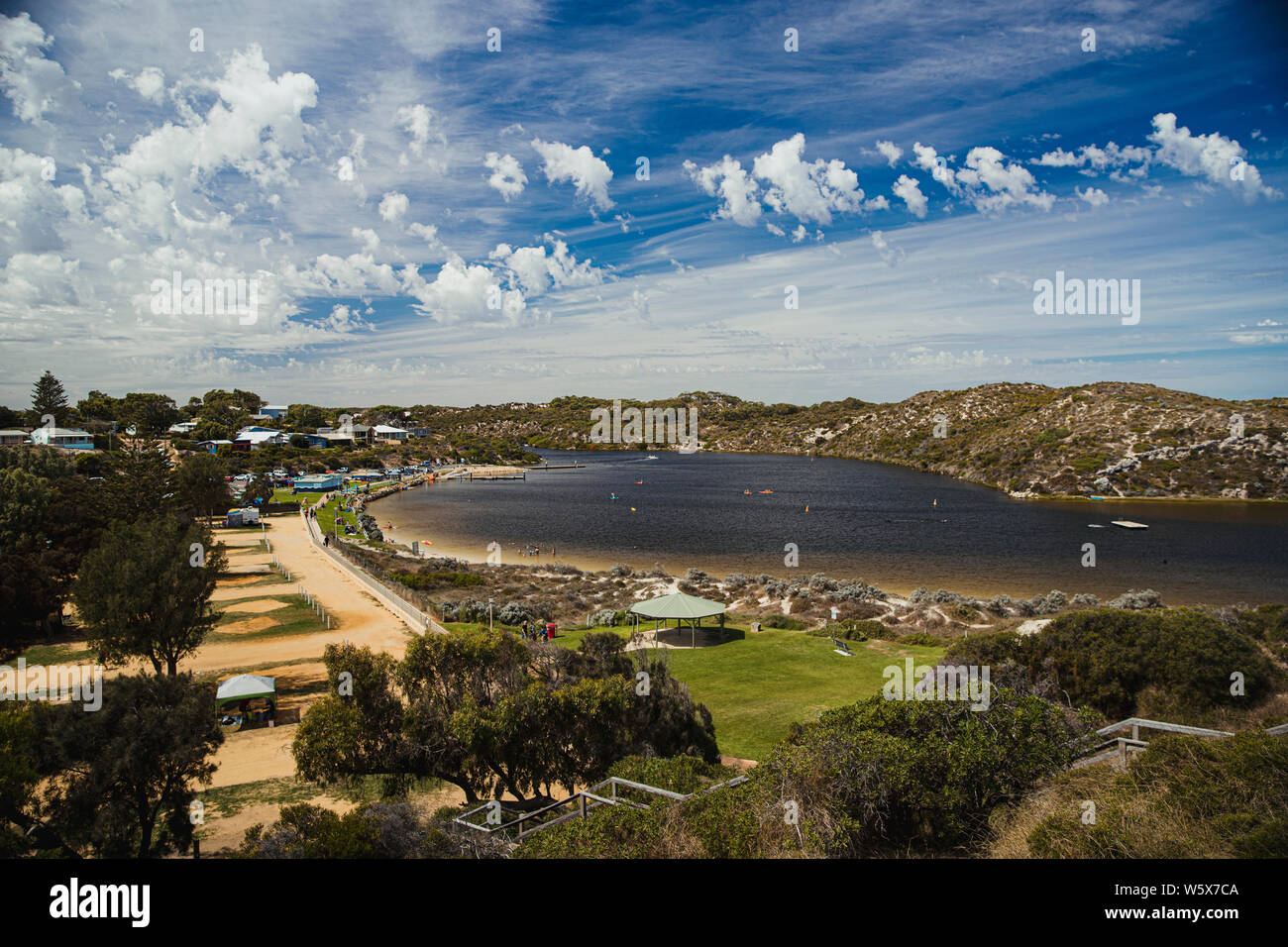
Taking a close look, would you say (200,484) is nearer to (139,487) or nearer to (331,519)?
(331,519)

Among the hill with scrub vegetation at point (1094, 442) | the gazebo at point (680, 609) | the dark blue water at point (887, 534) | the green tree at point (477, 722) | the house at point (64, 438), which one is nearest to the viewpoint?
the green tree at point (477, 722)

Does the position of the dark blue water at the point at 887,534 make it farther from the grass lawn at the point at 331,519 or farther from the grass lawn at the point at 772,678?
the grass lawn at the point at 772,678

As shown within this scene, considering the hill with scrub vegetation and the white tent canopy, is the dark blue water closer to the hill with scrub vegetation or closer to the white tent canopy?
the hill with scrub vegetation

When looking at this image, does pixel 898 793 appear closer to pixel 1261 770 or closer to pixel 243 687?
pixel 1261 770

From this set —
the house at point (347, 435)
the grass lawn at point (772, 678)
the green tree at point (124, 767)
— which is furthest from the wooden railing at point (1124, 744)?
the house at point (347, 435)

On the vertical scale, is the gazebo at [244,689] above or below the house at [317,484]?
below

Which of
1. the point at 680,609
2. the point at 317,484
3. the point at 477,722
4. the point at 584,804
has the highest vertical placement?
the point at 317,484

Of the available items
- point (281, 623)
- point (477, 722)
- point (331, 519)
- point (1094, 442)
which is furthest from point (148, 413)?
point (1094, 442)
